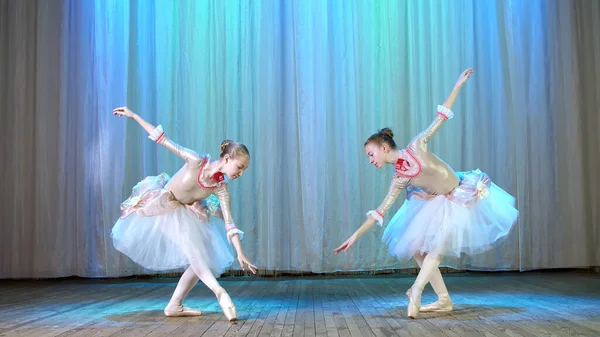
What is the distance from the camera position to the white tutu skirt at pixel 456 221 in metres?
3.08

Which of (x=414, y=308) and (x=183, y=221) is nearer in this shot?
(x=414, y=308)

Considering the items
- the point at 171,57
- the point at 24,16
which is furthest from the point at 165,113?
the point at 24,16

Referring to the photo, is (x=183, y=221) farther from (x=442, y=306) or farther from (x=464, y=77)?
(x=464, y=77)

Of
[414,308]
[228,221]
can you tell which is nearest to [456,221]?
[414,308]

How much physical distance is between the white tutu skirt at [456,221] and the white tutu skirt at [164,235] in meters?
0.90

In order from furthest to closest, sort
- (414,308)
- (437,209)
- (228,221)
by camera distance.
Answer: (437,209), (228,221), (414,308)

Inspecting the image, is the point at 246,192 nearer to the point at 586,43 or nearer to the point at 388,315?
the point at 388,315

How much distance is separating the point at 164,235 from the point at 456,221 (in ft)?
4.67

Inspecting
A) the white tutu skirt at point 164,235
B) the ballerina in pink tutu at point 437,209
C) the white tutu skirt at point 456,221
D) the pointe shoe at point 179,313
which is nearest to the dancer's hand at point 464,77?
the ballerina in pink tutu at point 437,209

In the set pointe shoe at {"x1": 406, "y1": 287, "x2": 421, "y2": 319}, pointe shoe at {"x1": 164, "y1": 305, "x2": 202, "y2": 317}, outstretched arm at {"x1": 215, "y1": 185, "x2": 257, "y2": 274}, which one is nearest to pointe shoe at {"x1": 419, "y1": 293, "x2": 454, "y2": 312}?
pointe shoe at {"x1": 406, "y1": 287, "x2": 421, "y2": 319}

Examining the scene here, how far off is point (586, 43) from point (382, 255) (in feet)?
8.60

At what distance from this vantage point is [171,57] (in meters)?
5.57

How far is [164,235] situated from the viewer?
3125mm

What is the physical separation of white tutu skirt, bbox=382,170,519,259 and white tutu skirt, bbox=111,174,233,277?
90 centimetres
